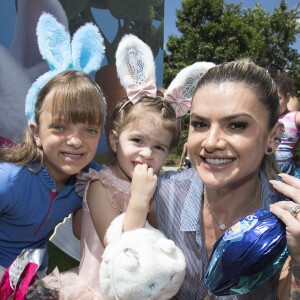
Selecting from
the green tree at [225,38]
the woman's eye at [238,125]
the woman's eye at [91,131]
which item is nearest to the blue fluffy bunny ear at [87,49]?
the woman's eye at [91,131]

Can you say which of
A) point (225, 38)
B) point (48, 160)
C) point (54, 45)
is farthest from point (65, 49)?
point (225, 38)

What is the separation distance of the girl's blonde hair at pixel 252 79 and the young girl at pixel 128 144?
0.39m

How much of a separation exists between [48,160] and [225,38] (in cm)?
1903

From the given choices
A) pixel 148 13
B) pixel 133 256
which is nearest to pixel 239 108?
pixel 133 256

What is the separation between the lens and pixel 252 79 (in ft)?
5.02

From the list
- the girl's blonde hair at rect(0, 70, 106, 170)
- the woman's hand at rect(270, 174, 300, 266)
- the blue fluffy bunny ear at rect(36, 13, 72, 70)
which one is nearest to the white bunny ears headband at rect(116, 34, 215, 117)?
the girl's blonde hair at rect(0, 70, 106, 170)

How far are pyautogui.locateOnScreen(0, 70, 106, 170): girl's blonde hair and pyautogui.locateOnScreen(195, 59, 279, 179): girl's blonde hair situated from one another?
681 millimetres

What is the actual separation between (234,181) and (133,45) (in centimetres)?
102

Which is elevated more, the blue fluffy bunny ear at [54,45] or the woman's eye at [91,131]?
the blue fluffy bunny ear at [54,45]

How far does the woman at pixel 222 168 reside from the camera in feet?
4.82

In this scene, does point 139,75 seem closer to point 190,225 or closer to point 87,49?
point 87,49

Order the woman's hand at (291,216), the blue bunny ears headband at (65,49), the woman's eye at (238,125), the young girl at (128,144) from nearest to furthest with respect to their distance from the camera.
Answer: the woman's hand at (291,216)
the woman's eye at (238,125)
the young girl at (128,144)
the blue bunny ears headband at (65,49)

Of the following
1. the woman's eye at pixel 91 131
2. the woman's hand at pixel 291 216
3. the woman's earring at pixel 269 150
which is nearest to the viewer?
the woman's hand at pixel 291 216

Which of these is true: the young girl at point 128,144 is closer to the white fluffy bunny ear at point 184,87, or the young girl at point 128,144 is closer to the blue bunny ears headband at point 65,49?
the white fluffy bunny ear at point 184,87
